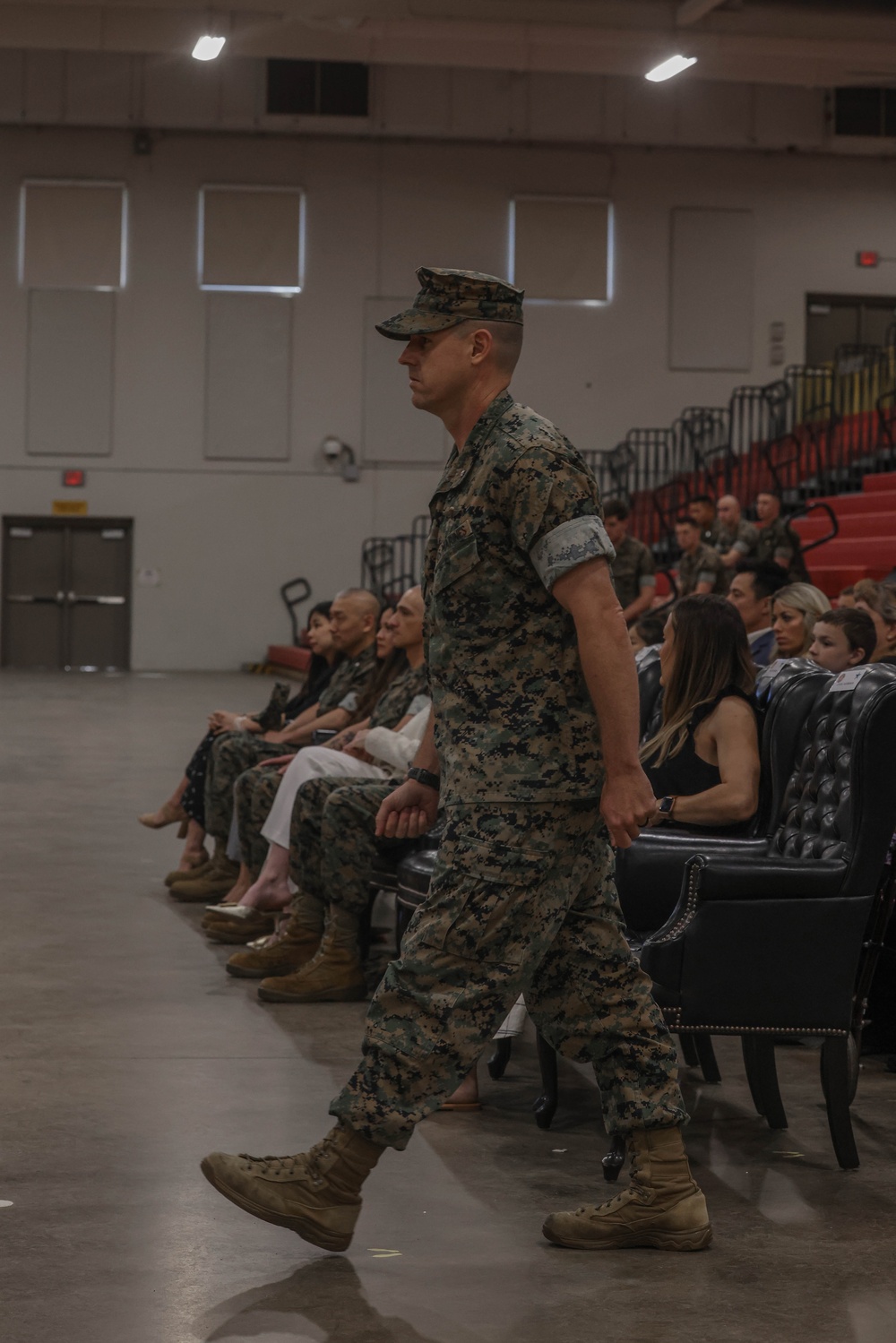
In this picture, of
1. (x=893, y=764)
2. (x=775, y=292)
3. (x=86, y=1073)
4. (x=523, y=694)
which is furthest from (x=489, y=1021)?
(x=775, y=292)

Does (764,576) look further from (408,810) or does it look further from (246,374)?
(246,374)

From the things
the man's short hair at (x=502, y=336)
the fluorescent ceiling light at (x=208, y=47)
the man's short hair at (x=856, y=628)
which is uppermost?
the fluorescent ceiling light at (x=208, y=47)

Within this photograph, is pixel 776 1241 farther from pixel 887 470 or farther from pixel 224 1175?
pixel 887 470

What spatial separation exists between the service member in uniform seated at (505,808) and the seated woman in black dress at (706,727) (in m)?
1.23

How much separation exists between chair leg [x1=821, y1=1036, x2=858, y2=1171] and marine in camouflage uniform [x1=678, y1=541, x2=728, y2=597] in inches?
277

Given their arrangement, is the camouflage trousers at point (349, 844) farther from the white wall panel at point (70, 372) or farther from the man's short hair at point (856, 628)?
the white wall panel at point (70, 372)

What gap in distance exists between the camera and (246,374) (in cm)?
1888

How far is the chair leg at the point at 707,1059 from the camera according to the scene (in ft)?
12.3

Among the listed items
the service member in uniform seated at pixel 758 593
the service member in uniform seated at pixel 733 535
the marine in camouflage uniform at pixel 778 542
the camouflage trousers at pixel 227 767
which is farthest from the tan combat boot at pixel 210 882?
the service member in uniform seated at pixel 733 535

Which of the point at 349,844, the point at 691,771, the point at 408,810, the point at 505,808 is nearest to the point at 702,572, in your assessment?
the point at 349,844

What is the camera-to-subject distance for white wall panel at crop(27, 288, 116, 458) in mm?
18656

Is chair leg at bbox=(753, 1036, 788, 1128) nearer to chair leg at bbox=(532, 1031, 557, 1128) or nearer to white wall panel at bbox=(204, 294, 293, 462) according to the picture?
chair leg at bbox=(532, 1031, 557, 1128)

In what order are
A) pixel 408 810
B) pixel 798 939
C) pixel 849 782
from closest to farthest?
pixel 408 810 < pixel 798 939 < pixel 849 782

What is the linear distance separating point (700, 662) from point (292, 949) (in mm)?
1559
